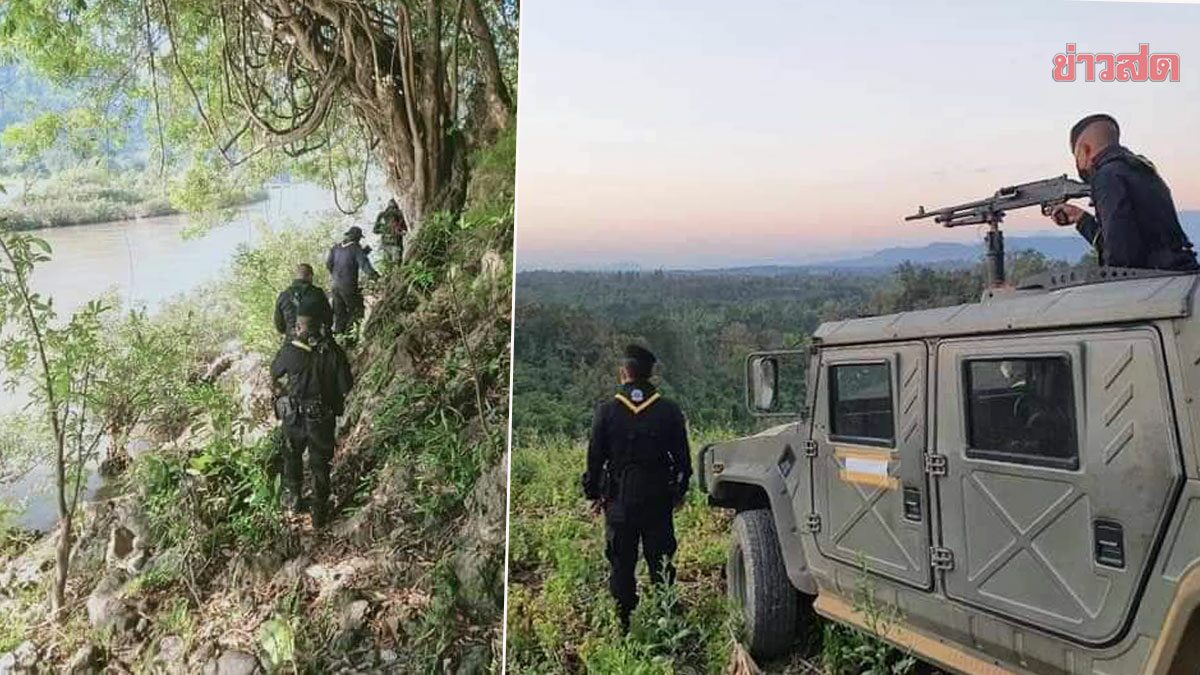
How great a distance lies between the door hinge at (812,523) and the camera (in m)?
3.92

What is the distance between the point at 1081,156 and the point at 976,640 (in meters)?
1.78

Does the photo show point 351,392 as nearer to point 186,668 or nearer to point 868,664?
point 186,668

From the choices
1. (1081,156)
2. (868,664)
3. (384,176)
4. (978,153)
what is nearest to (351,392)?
(384,176)

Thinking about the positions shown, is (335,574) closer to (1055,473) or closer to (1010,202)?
(1055,473)

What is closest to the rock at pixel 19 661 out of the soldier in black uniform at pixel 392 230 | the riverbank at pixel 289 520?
the riverbank at pixel 289 520

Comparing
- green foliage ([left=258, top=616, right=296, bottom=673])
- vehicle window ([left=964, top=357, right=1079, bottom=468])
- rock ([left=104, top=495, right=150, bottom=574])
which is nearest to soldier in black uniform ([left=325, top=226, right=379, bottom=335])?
rock ([left=104, top=495, right=150, bottom=574])

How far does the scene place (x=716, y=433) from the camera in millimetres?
4152

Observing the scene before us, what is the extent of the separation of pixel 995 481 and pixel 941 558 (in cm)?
30

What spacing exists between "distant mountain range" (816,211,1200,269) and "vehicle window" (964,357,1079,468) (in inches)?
29.0

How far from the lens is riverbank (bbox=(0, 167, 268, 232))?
4.11m

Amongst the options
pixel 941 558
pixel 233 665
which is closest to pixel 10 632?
pixel 233 665

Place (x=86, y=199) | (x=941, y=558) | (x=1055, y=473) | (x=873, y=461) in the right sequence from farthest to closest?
(x=86, y=199) < (x=873, y=461) < (x=941, y=558) < (x=1055, y=473)

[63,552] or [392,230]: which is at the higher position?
[392,230]

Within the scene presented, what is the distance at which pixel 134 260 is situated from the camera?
13.6 ft
